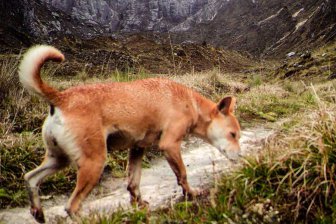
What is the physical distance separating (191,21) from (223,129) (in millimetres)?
176810

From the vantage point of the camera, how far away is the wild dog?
164 inches

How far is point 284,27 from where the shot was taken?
110938 millimetres

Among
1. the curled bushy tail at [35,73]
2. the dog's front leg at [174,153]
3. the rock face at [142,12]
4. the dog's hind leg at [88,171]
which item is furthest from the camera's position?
the rock face at [142,12]

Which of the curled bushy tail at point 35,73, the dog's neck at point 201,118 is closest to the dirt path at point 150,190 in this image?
the dog's neck at point 201,118

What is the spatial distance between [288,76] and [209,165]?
18.7 meters

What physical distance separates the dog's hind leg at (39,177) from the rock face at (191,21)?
29046mm

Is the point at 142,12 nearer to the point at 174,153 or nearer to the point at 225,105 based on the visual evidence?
the point at 225,105

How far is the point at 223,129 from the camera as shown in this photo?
5.44m

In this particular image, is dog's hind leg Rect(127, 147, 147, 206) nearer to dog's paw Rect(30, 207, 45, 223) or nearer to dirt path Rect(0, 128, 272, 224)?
dirt path Rect(0, 128, 272, 224)

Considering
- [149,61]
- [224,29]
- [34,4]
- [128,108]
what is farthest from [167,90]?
[224,29]

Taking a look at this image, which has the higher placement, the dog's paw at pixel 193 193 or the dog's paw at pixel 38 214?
the dog's paw at pixel 193 193

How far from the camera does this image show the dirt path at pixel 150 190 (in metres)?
5.05

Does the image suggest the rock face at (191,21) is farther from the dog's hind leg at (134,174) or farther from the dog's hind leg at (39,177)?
the dog's hind leg at (39,177)

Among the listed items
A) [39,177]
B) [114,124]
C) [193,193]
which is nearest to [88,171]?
[114,124]
